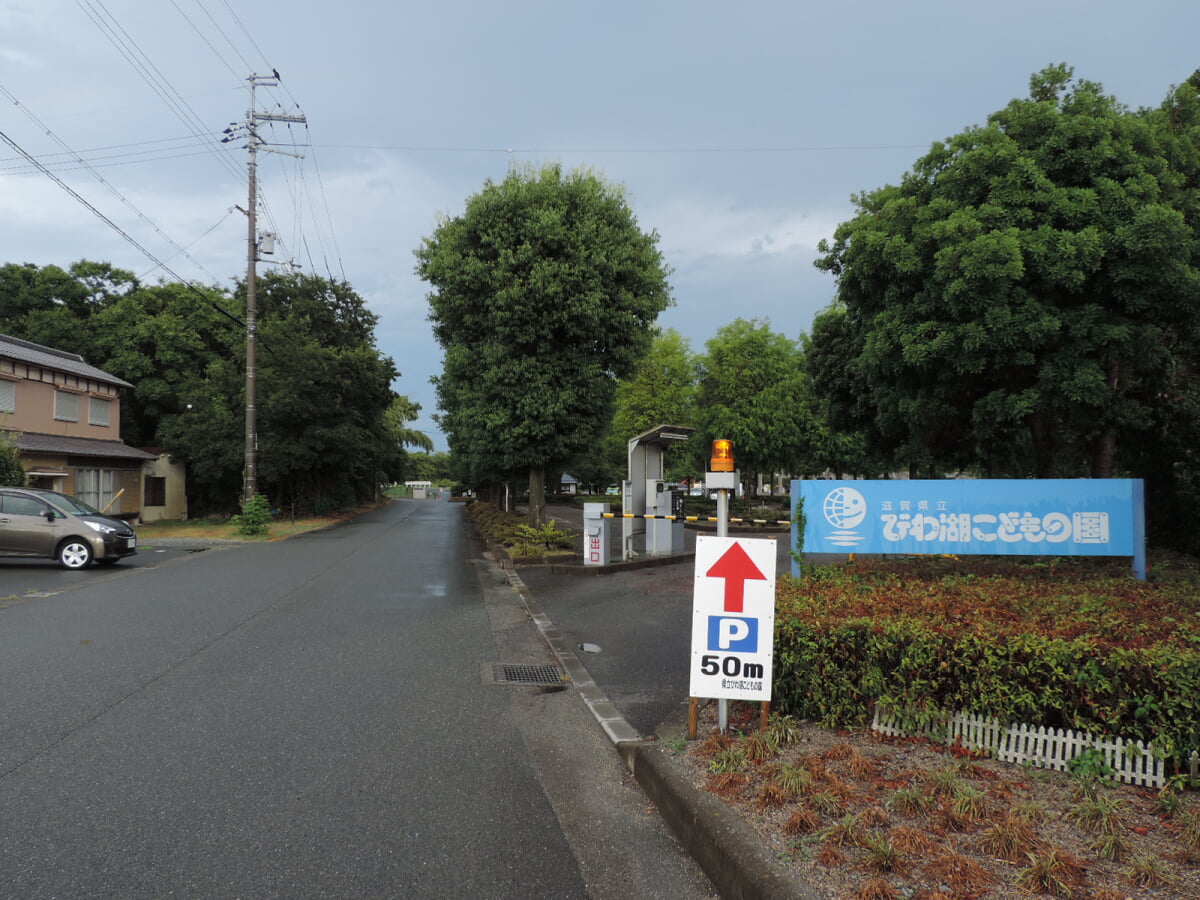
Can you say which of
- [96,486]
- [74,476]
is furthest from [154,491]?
[74,476]

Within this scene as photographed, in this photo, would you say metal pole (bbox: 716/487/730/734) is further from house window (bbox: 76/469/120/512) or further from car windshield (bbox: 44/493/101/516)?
house window (bbox: 76/469/120/512)

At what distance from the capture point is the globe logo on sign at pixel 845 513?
23.6ft

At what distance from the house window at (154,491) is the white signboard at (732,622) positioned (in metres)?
34.5

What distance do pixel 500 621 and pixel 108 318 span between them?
35105 mm

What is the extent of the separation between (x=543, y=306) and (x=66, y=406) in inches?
857

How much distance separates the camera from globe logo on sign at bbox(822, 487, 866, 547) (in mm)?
7195

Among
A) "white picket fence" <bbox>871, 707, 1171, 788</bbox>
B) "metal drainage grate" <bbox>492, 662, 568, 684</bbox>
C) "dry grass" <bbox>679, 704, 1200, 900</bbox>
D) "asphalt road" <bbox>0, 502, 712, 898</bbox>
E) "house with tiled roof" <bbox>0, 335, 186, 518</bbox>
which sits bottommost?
"metal drainage grate" <bbox>492, 662, 568, 684</bbox>

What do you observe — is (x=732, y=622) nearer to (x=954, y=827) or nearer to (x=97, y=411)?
(x=954, y=827)

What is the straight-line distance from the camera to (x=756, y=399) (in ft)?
100

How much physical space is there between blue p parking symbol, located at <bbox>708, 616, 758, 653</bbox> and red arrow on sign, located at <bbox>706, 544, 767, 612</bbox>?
0.24 feet

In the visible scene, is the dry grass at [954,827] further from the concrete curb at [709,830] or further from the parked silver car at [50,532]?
the parked silver car at [50,532]

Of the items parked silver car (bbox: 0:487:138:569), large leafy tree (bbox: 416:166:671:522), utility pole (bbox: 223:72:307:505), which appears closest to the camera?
parked silver car (bbox: 0:487:138:569)

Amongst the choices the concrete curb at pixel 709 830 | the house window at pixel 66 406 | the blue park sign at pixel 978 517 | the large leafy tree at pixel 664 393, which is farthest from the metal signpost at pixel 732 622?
the large leafy tree at pixel 664 393

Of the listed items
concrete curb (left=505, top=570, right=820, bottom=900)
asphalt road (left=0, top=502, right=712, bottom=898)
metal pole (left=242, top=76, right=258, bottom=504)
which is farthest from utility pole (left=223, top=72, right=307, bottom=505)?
concrete curb (left=505, top=570, right=820, bottom=900)
